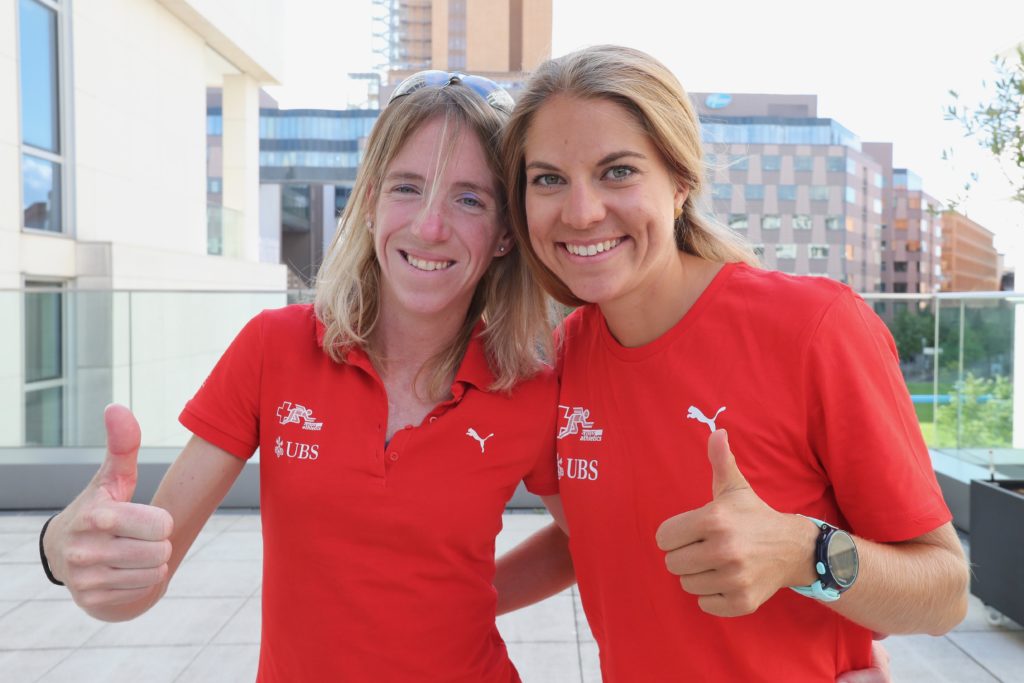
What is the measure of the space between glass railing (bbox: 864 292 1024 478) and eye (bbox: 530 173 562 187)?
414 centimetres

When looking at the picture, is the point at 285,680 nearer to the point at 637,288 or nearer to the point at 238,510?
the point at 637,288

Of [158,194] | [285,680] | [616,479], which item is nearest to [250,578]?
[285,680]

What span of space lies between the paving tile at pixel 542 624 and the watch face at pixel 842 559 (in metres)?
2.96

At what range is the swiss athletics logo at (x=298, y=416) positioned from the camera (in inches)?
59.9

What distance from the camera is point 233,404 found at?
153cm

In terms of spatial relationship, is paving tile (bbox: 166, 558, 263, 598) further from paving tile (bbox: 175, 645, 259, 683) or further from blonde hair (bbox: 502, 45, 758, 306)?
blonde hair (bbox: 502, 45, 758, 306)

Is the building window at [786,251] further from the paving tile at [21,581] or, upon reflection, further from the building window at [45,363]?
the paving tile at [21,581]

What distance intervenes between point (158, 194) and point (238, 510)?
31.6 feet

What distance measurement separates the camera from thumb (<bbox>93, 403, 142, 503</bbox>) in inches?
47.1

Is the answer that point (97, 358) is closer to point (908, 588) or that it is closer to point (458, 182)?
point (458, 182)

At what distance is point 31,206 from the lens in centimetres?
991

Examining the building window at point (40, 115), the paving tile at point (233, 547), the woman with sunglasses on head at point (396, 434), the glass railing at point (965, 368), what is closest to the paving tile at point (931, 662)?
the glass railing at point (965, 368)

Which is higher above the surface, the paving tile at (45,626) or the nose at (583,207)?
the nose at (583,207)

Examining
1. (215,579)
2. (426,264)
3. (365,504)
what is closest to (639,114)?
(426,264)
